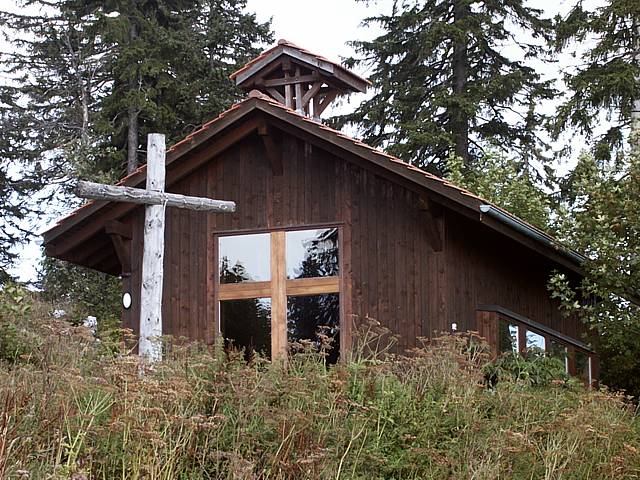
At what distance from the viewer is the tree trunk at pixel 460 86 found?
26.7 m

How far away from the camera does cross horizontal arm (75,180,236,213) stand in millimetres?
10336

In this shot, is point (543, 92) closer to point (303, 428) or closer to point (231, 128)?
point (231, 128)

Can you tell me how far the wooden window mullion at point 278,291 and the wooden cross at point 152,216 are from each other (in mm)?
2159

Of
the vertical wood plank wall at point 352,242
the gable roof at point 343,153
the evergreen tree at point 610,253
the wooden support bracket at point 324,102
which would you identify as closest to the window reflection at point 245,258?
the vertical wood plank wall at point 352,242

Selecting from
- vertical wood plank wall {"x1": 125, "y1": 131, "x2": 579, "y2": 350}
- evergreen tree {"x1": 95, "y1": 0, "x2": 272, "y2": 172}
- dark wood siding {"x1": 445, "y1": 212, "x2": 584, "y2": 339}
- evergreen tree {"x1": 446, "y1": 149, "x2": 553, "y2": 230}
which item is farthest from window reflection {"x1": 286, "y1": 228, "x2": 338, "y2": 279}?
evergreen tree {"x1": 95, "y1": 0, "x2": 272, "y2": 172}

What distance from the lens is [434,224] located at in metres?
12.5

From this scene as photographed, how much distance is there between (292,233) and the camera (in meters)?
13.4

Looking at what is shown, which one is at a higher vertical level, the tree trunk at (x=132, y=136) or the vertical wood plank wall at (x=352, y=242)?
the tree trunk at (x=132, y=136)

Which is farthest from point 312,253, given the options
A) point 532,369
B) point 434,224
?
point 532,369

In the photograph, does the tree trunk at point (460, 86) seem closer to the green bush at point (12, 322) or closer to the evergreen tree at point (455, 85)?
the evergreen tree at point (455, 85)

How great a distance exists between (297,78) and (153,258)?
4.52 meters

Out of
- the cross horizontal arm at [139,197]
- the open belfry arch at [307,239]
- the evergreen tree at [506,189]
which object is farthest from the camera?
the evergreen tree at [506,189]

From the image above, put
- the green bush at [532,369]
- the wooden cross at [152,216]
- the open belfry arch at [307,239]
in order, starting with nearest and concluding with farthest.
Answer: the wooden cross at [152,216]
the green bush at [532,369]
the open belfry arch at [307,239]

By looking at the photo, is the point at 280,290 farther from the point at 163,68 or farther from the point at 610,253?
the point at 163,68
